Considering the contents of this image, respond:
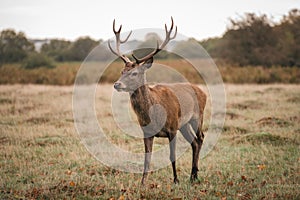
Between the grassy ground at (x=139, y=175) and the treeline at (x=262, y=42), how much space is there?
18.8 m

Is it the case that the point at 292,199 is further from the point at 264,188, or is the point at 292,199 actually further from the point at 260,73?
the point at 260,73

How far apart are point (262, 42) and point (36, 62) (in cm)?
2118

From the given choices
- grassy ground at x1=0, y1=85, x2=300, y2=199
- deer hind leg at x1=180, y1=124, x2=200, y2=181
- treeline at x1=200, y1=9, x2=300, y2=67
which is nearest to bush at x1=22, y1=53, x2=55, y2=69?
treeline at x1=200, y1=9, x2=300, y2=67

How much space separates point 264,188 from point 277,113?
24.7 ft

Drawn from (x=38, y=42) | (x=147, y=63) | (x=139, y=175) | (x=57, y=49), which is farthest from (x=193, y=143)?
(x=57, y=49)

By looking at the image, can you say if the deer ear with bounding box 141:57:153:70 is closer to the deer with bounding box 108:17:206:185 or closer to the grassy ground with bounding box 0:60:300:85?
the deer with bounding box 108:17:206:185

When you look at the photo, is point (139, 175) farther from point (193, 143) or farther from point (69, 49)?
point (69, 49)

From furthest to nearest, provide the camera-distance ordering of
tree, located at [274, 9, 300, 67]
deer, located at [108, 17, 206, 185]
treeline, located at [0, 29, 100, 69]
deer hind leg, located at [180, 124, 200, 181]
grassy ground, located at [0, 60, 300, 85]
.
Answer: treeline, located at [0, 29, 100, 69] < tree, located at [274, 9, 300, 67] < grassy ground, located at [0, 60, 300, 85] < deer hind leg, located at [180, 124, 200, 181] < deer, located at [108, 17, 206, 185]

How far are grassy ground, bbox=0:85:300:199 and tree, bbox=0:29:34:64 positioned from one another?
20.0m

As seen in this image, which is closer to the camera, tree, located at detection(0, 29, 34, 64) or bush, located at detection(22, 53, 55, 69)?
tree, located at detection(0, 29, 34, 64)

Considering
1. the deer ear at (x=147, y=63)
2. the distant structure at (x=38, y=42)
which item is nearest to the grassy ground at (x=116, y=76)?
the distant structure at (x=38, y=42)

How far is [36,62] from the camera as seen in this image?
32.5 metres

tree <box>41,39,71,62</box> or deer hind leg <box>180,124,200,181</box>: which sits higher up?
tree <box>41,39,71,62</box>

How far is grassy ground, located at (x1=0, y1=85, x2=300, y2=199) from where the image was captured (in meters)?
5.37
